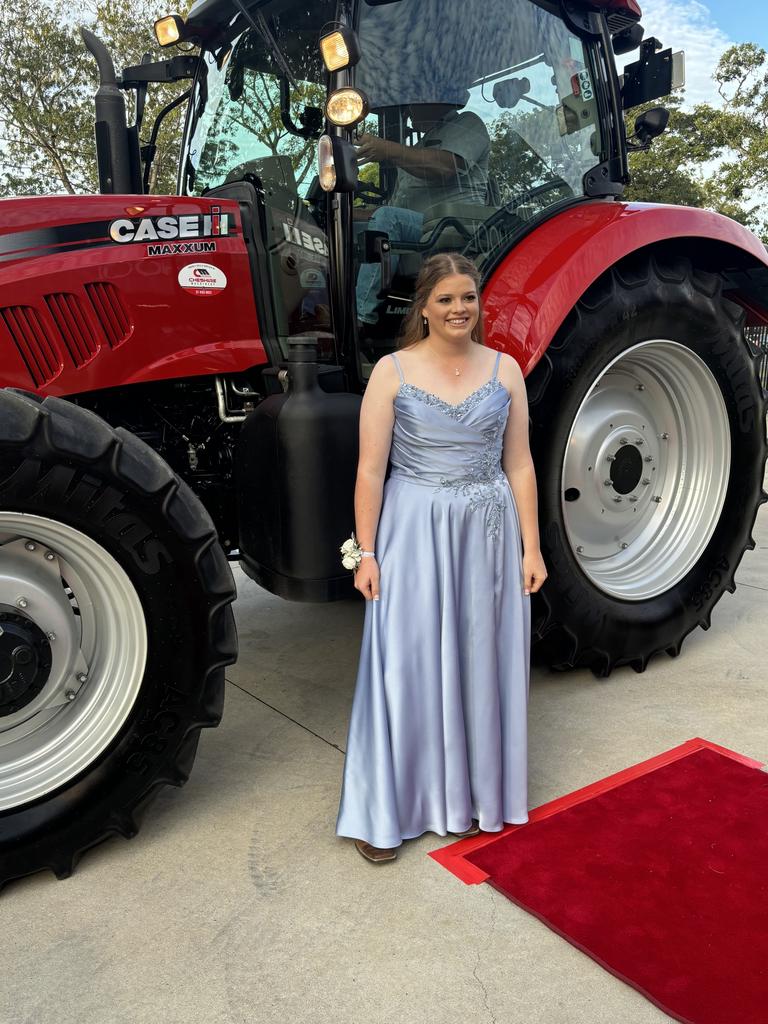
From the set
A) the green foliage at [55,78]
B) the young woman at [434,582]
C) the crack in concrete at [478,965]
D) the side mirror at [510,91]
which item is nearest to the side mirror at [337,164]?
the young woman at [434,582]

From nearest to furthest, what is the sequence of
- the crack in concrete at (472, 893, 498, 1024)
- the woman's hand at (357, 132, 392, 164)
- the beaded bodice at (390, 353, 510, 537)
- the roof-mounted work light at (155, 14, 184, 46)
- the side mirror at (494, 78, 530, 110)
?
the crack in concrete at (472, 893, 498, 1024) → the beaded bodice at (390, 353, 510, 537) → the woman's hand at (357, 132, 392, 164) → the side mirror at (494, 78, 530, 110) → the roof-mounted work light at (155, 14, 184, 46)

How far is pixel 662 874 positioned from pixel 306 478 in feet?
4.27

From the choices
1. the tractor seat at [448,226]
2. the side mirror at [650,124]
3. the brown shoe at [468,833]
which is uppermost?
the side mirror at [650,124]

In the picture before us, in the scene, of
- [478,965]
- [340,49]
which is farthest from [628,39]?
[478,965]

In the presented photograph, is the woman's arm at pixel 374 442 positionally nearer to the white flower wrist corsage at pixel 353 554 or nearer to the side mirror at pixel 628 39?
the white flower wrist corsage at pixel 353 554

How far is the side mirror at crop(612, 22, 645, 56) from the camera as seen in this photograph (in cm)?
330

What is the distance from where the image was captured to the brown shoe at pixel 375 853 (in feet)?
6.85

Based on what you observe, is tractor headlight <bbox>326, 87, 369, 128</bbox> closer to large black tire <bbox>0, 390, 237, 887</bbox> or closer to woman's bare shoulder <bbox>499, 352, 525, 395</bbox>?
woman's bare shoulder <bbox>499, 352, 525, 395</bbox>

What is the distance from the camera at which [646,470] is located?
3314mm

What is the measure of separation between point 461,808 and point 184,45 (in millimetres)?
2800

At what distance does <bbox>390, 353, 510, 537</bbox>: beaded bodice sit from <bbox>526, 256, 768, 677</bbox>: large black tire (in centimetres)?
61

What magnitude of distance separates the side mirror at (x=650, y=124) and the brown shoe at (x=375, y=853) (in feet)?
8.81

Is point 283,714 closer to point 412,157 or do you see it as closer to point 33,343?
point 33,343

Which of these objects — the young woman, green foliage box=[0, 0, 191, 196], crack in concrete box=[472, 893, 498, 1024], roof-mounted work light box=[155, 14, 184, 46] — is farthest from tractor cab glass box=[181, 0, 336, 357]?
green foliage box=[0, 0, 191, 196]
